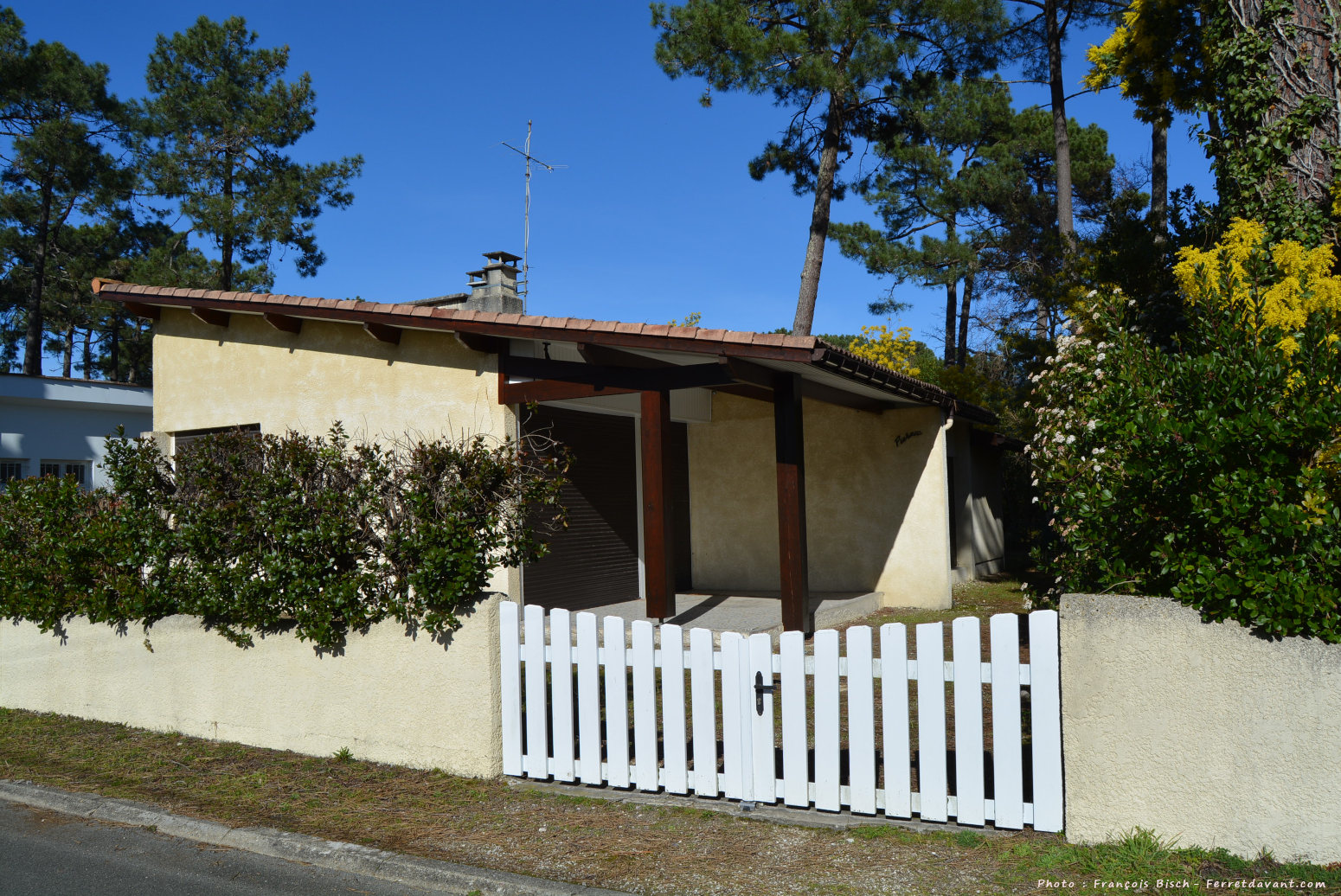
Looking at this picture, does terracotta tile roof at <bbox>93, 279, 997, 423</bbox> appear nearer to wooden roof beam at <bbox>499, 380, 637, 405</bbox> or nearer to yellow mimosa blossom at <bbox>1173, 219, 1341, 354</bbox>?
wooden roof beam at <bbox>499, 380, 637, 405</bbox>

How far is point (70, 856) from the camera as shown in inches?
192

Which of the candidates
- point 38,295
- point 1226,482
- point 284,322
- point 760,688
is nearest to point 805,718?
point 760,688

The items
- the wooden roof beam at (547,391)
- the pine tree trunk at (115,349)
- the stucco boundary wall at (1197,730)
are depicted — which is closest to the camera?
the stucco boundary wall at (1197,730)

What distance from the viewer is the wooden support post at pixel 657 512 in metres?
9.48

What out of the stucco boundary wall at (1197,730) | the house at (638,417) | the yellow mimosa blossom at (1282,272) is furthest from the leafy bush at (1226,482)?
the house at (638,417)

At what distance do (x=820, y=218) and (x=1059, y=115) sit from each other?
15.3 ft

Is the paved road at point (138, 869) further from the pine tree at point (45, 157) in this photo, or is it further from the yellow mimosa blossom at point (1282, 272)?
the pine tree at point (45, 157)

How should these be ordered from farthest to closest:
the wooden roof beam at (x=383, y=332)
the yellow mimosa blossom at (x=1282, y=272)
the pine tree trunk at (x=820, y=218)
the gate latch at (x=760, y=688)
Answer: the pine tree trunk at (x=820, y=218) < the wooden roof beam at (x=383, y=332) < the yellow mimosa blossom at (x=1282, y=272) < the gate latch at (x=760, y=688)

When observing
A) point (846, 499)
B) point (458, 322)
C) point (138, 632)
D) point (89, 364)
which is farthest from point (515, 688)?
point (89, 364)

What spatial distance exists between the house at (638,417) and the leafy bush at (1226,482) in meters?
3.68

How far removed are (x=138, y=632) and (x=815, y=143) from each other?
16.2 meters

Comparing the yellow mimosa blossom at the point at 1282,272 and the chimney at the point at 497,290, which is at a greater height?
the chimney at the point at 497,290

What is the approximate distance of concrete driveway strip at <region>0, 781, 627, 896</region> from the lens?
427 centimetres

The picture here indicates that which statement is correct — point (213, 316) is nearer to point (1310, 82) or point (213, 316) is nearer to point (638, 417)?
point (638, 417)
